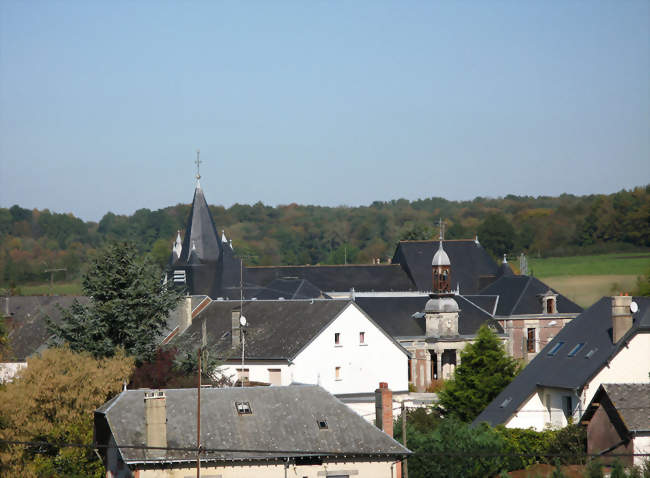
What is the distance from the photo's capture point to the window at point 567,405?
35.3m

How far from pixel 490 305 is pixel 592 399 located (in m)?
38.8

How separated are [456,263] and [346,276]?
809cm

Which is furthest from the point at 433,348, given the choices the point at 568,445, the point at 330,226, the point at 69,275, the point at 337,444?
the point at 330,226

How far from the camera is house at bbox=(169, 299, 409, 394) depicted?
4625cm


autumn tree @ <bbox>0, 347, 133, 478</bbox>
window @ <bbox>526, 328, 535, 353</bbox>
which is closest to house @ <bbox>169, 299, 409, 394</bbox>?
autumn tree @ <bbox>0, 347, 133, 478</bbox>

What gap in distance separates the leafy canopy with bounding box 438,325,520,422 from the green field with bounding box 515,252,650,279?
37037mm

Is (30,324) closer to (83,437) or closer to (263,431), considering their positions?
(83,437)

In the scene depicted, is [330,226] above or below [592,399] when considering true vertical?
above

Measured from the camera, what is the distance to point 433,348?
6081cm

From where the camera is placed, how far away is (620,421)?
30.0 meters

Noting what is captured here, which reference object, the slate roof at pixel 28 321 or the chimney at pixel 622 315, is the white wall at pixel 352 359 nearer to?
the chimney at pixel 622 315

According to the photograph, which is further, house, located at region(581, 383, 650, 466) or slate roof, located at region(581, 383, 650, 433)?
slate roof, located at region(581, 383, 650, 433)

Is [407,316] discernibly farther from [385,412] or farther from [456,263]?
[385,412]

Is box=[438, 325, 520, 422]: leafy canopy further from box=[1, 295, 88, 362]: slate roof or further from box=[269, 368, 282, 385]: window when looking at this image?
box=[1, 295, 88, 362]: slate roof
